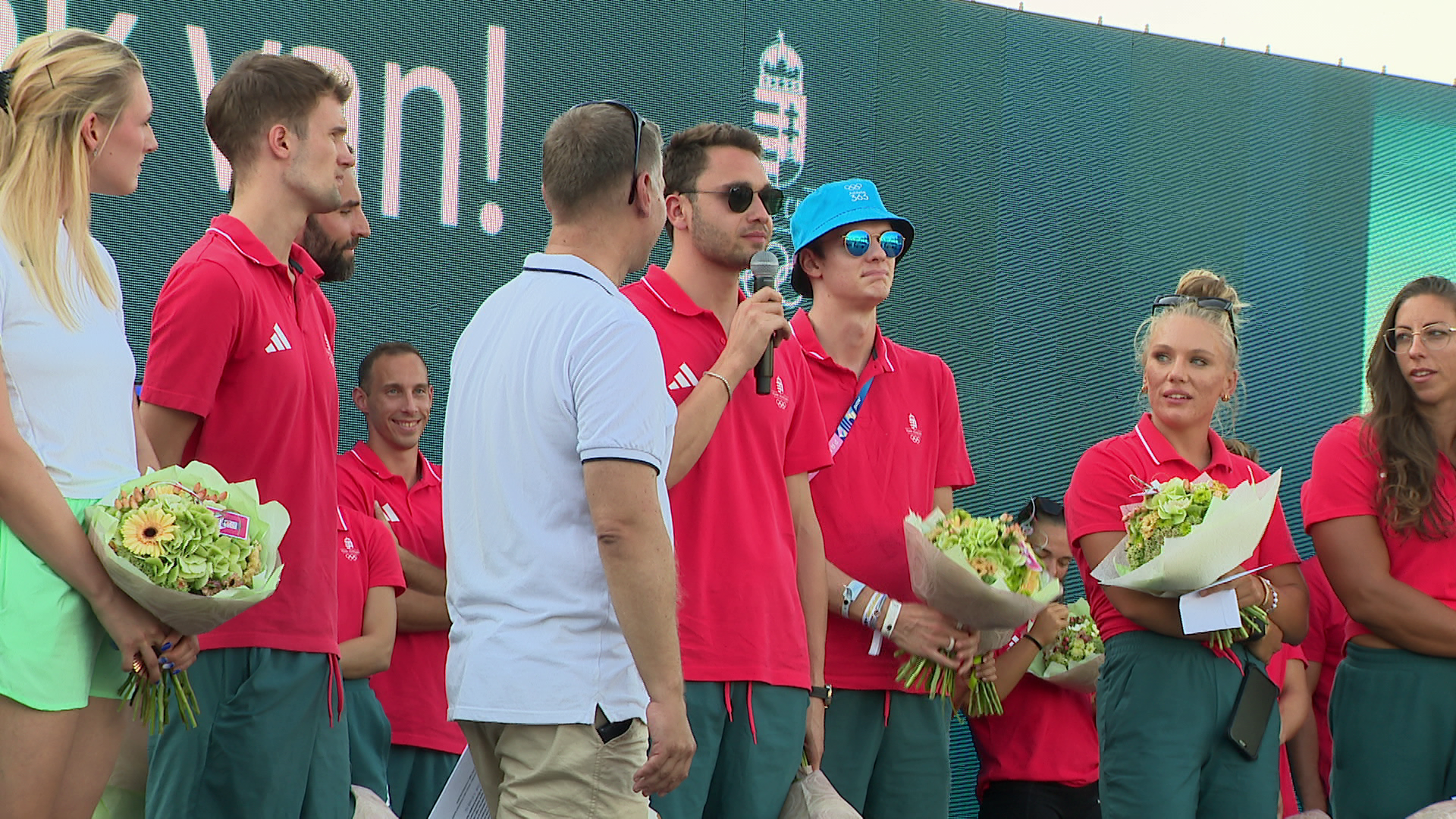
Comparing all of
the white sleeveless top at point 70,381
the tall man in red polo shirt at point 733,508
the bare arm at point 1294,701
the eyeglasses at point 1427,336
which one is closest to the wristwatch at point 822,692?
the tall man in red polo shirt at point 733,508

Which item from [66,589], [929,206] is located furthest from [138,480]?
[929,206]

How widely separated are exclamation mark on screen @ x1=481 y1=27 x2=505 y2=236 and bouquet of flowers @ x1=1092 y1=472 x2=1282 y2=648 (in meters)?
2.51

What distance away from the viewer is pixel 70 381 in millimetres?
2426

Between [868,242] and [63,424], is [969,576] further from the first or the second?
[63,424]

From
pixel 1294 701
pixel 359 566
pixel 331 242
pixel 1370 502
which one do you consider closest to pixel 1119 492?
pixel 1370 502

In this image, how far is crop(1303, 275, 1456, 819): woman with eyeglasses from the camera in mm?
3701

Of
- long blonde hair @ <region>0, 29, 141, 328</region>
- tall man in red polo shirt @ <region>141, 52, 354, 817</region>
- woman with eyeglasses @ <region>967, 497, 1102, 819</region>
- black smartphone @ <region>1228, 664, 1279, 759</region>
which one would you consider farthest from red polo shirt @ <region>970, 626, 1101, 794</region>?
long blonde hair @ <region>0, 29, 141, 328</region>

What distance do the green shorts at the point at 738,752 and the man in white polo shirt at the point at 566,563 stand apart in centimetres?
67

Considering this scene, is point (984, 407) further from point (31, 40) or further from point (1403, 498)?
point (31, 40)

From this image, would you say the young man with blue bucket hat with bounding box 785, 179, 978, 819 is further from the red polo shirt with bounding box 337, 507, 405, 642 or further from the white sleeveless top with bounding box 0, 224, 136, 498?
the white sleeveless top with bounding box 0, 224, 136, 498

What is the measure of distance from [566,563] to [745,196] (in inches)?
50.9

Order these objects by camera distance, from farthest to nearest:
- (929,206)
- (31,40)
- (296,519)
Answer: (929,206), (296,519), (31,40)

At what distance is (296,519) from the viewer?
289 cm

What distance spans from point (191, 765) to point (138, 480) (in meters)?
0.60
